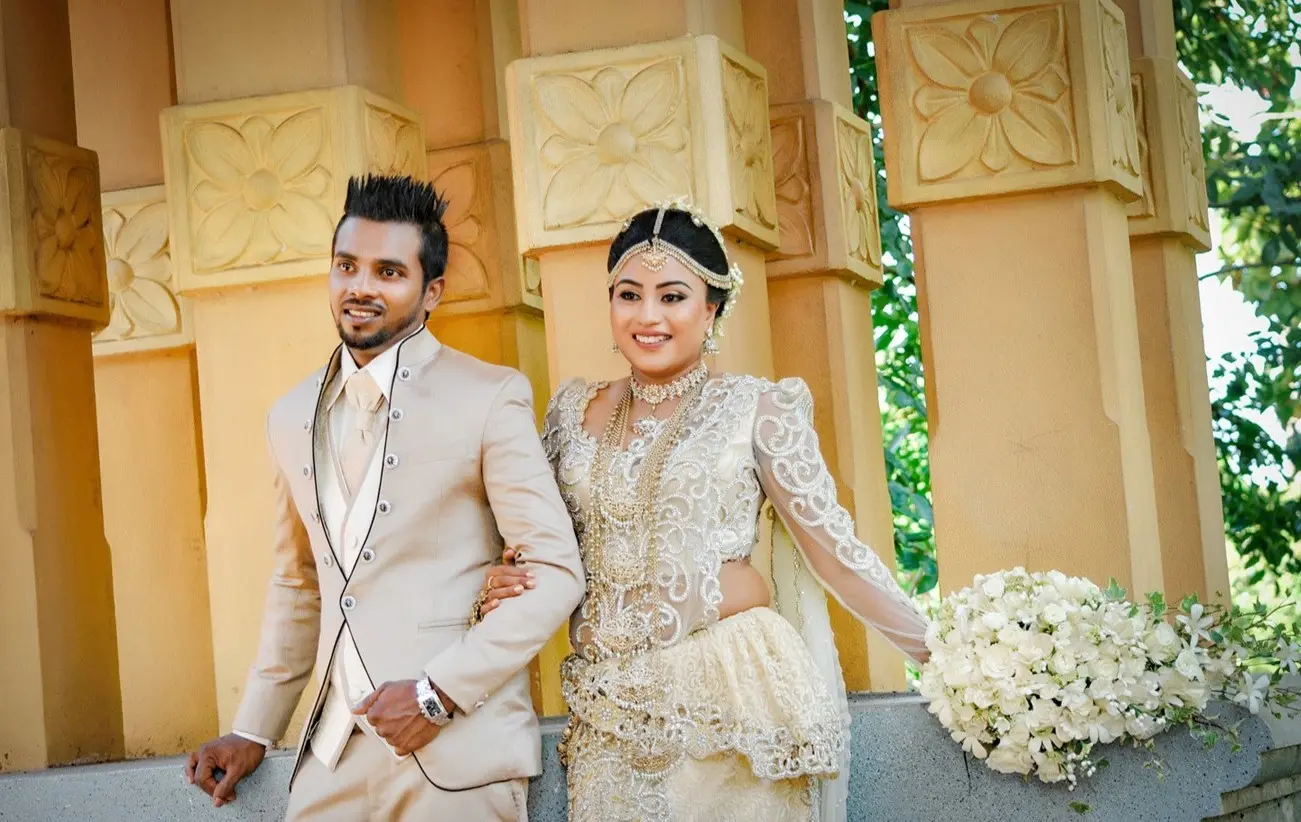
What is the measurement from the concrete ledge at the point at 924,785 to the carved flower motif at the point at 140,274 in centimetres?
271

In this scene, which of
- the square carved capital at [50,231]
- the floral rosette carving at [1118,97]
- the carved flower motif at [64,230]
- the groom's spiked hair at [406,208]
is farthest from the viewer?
the carved flower motif at [64,230]

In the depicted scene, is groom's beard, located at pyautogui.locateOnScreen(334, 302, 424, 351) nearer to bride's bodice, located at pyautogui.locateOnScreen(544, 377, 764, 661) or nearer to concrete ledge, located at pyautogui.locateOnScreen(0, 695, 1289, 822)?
bride's bodice, located at pyautogui.locateOnScreen(544, 377, 764, 661)

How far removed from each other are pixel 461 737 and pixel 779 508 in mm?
860

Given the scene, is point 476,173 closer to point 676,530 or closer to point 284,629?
point 284,629

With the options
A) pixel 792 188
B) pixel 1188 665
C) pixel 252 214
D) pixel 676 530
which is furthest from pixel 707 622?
pixel 792 188

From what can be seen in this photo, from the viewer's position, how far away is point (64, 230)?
6.37 metres

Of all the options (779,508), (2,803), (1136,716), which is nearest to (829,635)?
(779,508)

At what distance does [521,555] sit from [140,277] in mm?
3852

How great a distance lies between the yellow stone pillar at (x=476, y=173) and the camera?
753 cm

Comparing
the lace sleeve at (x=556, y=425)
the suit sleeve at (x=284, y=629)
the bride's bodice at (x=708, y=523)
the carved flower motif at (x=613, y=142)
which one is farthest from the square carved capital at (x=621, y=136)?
the suit sleeve at (x=284, y=629)

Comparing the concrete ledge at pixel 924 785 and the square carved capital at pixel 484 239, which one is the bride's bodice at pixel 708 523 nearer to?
the concrete ledge at pixel 924 785

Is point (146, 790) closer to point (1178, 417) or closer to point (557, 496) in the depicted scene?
point (557, 496)

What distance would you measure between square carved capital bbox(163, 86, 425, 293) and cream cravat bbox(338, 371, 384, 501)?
1.84 meters

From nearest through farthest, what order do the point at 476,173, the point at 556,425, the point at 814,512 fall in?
the point at 814,512
the point at 556,425
the point at 476,173
